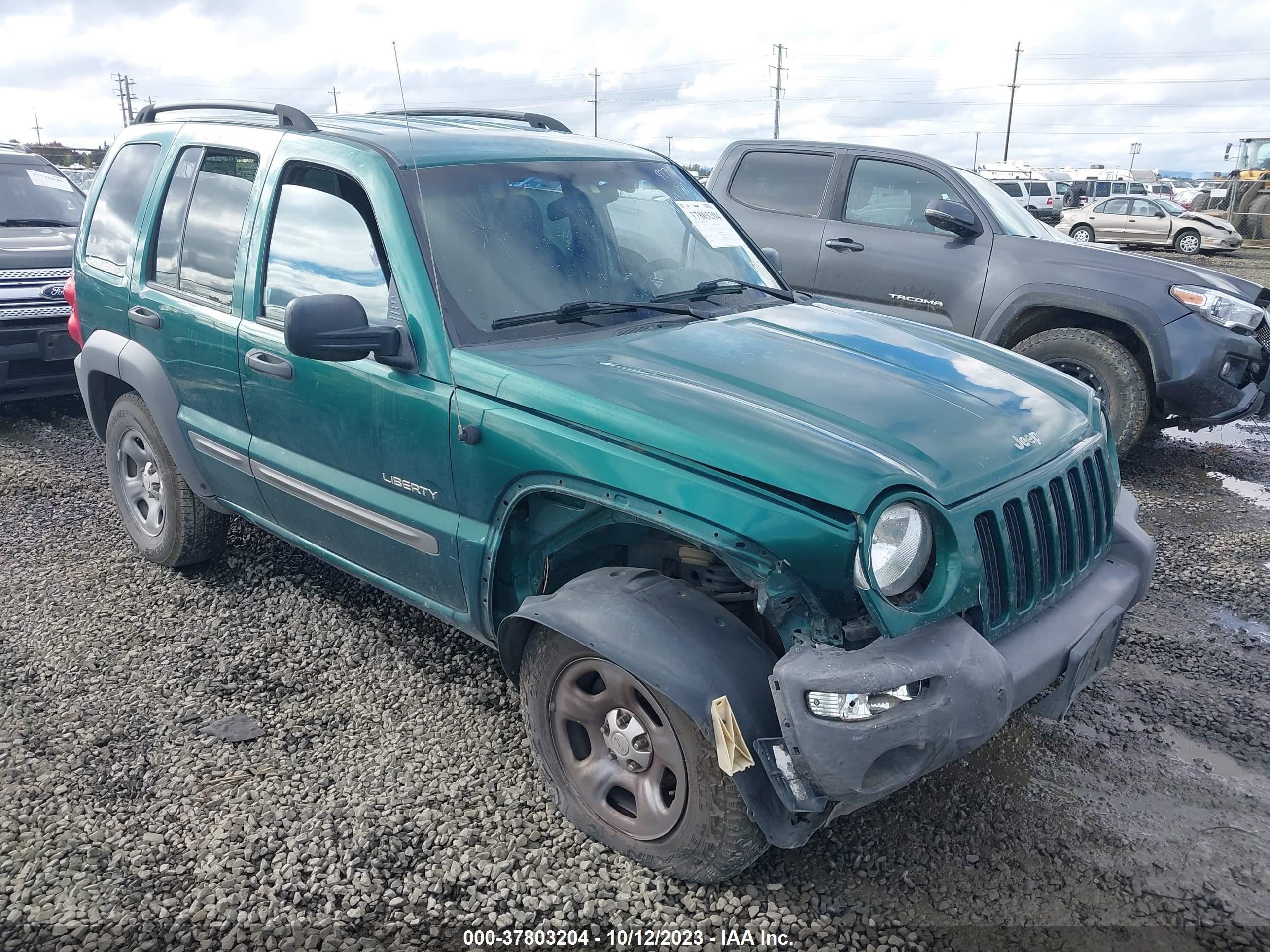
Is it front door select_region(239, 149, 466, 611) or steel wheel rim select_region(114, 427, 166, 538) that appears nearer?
front door select_region(239, 149, 466, 611)

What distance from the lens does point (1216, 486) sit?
20.2 feet

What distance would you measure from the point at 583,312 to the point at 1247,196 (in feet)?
87.9

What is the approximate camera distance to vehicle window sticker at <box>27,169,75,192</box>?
836 centimetres

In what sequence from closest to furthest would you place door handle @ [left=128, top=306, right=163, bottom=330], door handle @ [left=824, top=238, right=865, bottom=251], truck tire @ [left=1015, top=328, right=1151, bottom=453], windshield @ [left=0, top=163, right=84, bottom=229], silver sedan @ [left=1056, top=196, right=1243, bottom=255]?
door handle @ [left=128, top=306, right=163, bottom=330] → truck tire @ [left=1015, top=328, right=1151, bottom=453] → door handle @ [left=824, top=238, right=865, bottom=251] → windshield @ [left=0, top=163, right=84, bottom=229] → silver sedan @ [left=1056, top=196, right=1243, bottom=255]

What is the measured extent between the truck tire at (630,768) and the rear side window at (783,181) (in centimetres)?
525

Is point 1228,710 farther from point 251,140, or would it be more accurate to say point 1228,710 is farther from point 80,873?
point 251,140

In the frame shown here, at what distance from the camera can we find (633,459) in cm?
241

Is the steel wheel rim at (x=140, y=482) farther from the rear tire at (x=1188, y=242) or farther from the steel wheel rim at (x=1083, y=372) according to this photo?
the rear tire at (x=1188, y=242)

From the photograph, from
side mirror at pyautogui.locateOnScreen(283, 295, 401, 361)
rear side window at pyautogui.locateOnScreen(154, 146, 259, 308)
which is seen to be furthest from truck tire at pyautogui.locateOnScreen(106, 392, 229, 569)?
side mirror at pyautogui.locateOnScreen(283, 295, 401, 361)

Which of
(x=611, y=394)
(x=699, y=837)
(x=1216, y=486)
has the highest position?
(x=611, y=394)

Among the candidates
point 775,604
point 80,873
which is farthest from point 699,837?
point 80,873

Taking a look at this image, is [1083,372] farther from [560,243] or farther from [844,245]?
[560,243]

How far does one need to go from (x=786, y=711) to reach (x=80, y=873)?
2.00 metres

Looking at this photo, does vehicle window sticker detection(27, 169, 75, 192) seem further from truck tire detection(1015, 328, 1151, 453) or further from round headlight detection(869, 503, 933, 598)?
round headlight detection(869, 503, 933, 598)
